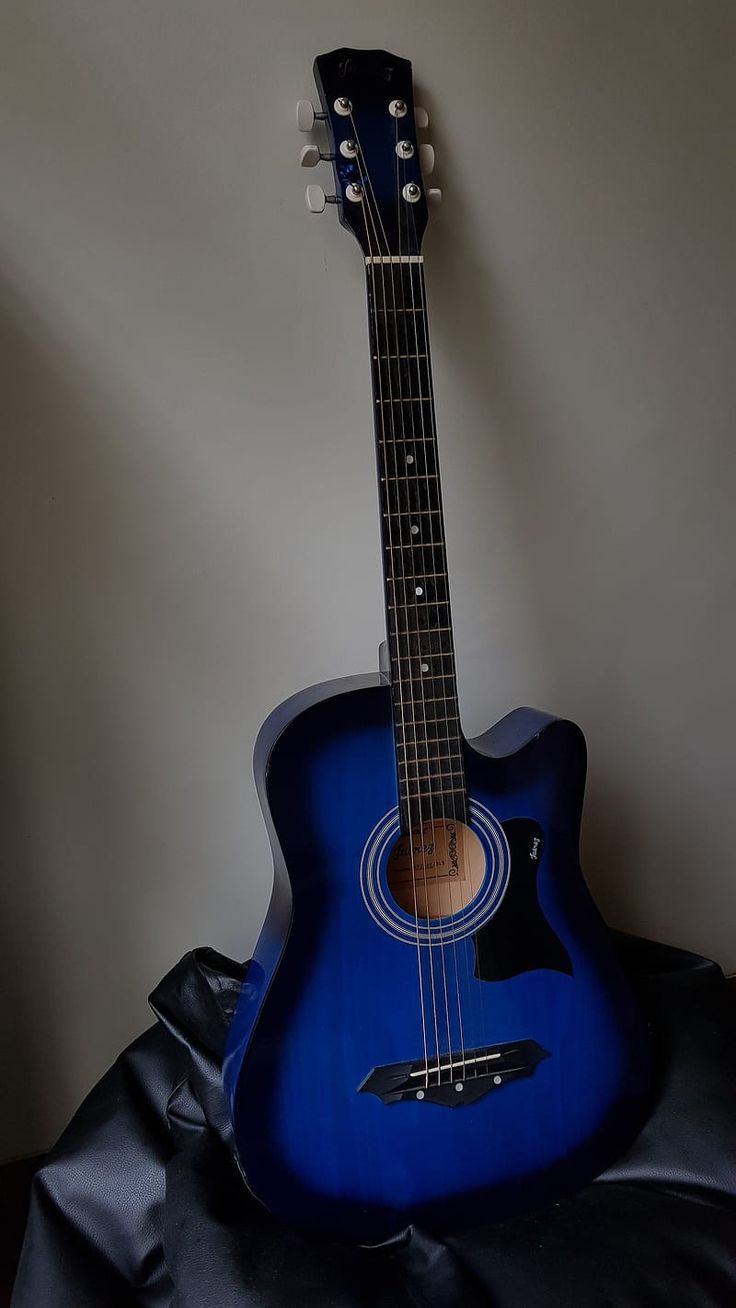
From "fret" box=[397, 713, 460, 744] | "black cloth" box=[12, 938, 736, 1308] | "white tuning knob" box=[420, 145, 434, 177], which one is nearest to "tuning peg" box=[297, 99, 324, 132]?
"white tuning knob" box=[420, 145, 434, 177]

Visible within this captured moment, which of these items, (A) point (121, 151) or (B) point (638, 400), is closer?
(A) point (121, 151)

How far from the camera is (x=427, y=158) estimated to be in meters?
1.05

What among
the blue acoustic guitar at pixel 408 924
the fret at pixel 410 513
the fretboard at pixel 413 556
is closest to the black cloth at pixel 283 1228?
the blue acoustic guitar at pixel 408 924

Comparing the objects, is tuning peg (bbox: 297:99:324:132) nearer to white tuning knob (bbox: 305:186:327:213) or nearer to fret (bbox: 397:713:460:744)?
white tuning knob (bbox: 305:186:327:213)

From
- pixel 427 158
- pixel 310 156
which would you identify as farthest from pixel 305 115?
pixel 427 158

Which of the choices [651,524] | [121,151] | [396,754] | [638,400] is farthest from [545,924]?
[121,151]

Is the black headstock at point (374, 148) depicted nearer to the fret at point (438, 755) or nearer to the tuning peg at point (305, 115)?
the tuning peg at point (305, 115)

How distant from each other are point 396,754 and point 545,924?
260 millimetres

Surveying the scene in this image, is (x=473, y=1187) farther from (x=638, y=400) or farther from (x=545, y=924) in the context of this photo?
(x=638, y=400)

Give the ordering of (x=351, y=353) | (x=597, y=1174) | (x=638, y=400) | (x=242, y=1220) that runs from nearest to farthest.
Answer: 1. (x=242, y=1220)
2. (x=597, y=1174)
3. (x=351, y=353)
4. (x=638, y=400)

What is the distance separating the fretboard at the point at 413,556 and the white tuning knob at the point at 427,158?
118mm

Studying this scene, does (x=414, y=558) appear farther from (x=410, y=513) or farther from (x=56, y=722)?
(x=56, y=722)

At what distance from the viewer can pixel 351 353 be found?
1168 millimetres

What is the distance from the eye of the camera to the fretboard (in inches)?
38.8
